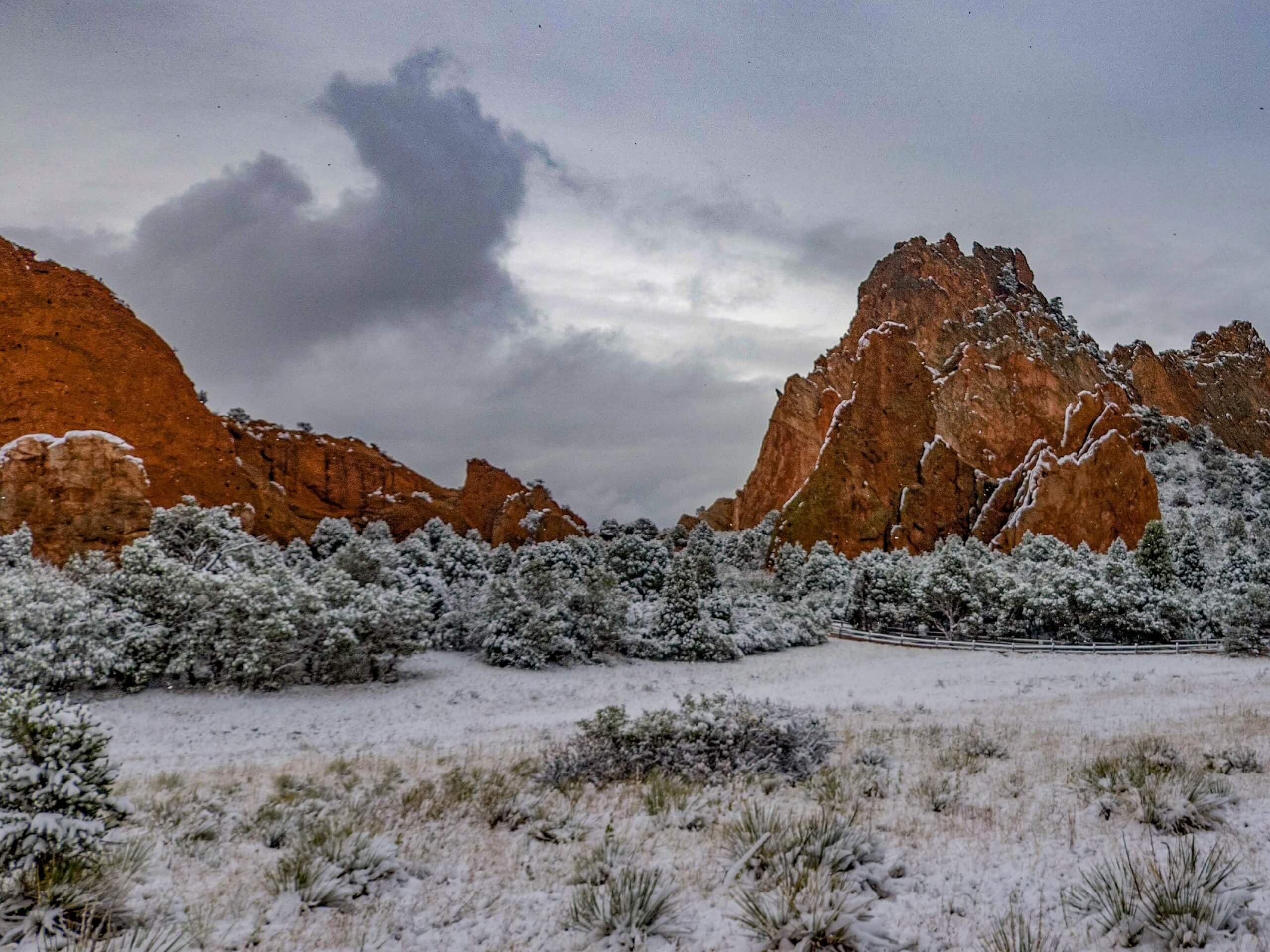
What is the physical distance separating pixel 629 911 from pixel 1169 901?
364cm

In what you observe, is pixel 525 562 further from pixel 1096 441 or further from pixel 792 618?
pixel 1096 441

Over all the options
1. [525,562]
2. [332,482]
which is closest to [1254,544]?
[525,562]

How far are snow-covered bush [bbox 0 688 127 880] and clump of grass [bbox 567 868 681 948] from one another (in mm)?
3925

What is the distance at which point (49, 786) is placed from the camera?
5.53m

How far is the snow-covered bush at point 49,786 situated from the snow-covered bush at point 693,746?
220 inches

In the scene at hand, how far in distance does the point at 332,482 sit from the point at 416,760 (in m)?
73.9

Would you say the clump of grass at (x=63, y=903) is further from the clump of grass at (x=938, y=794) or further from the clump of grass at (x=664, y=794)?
the clump of grass at (x=938, y=794)

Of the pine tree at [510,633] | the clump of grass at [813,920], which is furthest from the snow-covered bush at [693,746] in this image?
the pine tree at [510,633]

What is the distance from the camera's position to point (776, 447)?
408ft

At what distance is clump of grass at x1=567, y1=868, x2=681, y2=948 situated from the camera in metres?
4.96

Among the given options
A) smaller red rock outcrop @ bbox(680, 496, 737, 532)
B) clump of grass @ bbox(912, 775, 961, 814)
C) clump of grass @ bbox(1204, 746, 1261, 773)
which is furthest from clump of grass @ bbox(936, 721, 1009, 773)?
smaller red rock outcrop @ bbox(680, 496, 737, 532)

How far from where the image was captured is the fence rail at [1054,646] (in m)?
34.3

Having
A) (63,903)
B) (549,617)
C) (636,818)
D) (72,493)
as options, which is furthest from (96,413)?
(636,818)

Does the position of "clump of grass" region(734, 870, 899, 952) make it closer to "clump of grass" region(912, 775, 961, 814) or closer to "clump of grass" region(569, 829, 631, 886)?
"clump of grass" region(569, 829, 631, 886)
